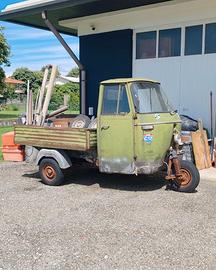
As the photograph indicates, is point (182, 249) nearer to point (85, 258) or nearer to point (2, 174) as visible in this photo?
point (85, 258)

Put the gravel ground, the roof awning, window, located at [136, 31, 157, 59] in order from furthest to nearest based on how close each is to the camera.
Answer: window, located at [136, 31, 157, 59] → the roof awning → the gravel ground

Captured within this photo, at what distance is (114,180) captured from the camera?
8.66m

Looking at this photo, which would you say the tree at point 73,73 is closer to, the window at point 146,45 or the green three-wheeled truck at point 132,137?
the window at point 146,45

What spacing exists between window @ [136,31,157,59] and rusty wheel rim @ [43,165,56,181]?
5585 millimetres

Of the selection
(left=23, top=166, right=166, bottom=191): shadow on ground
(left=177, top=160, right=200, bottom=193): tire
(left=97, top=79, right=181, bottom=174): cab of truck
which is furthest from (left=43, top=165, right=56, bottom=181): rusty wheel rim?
(left=177, top=160, right=200, bottom=193): tire

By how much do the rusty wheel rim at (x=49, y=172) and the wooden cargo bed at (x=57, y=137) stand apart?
439 mm

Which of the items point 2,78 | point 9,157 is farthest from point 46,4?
point 2,78

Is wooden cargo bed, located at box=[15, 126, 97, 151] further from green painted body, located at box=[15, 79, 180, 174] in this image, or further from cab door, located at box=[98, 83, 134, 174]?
cab door, located at box=[98, 83, 134, 174]

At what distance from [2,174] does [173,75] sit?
5465 millimetres

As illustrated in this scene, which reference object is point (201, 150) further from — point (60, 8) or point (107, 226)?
point (60, 8)

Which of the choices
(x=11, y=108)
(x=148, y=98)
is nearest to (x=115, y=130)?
(x=148, y=98)

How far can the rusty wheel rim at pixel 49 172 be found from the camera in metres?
8.23

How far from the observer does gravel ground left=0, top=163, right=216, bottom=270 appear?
4.58 meters

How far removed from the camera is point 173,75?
466 inches
